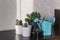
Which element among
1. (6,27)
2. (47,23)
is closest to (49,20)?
(47,23)

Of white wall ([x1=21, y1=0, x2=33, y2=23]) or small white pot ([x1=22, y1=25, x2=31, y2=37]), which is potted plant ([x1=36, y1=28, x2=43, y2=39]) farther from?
white wall ([x1=21, y1=0, x2=33, y2=23])

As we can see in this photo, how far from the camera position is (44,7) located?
174cm

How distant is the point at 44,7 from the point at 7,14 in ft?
1.59

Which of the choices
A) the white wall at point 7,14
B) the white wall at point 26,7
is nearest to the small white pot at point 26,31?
the white wall at point 26,7

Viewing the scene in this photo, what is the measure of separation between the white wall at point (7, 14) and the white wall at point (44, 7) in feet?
1.05

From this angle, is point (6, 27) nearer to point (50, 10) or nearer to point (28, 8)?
point (28, 8)

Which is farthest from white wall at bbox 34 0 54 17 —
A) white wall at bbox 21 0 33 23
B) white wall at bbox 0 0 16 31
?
white wall at bbox 0 0 16 31

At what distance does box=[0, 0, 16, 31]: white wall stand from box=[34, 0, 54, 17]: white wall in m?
0.32

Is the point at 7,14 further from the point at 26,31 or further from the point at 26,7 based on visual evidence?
the point at 26,31

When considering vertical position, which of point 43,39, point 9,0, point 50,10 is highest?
point 9,0

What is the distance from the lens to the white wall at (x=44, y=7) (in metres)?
1.70

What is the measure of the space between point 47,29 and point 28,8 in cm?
41

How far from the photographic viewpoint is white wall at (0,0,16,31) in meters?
1.78

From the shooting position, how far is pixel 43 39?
4.36 feet
